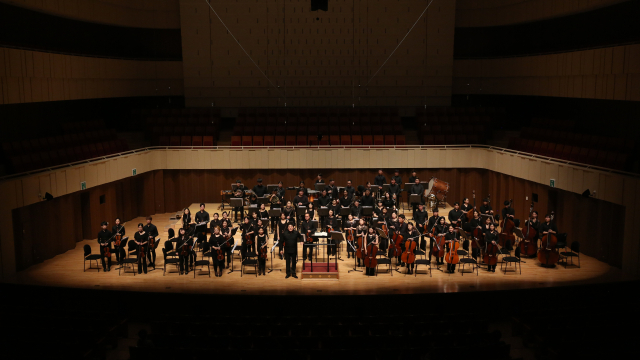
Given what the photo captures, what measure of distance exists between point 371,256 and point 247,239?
2.56m

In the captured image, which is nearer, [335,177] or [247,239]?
[247,239]

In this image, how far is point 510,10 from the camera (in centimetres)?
1844

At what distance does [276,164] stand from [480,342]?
10.3 m

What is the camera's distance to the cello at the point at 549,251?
1189 cm

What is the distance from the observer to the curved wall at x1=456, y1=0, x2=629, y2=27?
51.0 ft

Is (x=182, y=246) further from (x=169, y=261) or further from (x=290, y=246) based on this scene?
(x=290, y=246)

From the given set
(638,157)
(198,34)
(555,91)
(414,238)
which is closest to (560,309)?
(414,238)

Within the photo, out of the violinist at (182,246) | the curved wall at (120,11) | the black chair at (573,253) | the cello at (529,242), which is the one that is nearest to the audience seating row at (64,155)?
the curved wall at (120,11)

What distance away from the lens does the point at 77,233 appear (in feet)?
46.6

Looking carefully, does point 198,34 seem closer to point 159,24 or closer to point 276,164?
point 159,24

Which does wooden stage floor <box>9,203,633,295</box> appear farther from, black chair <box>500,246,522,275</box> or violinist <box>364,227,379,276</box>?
violinist <box>364,227,379,276</box>

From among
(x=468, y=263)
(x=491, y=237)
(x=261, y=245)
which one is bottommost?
(x=468, y=263)

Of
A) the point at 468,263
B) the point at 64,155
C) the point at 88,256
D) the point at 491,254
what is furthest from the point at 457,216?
the point at 64,155

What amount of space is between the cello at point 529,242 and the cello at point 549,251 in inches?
11.2
